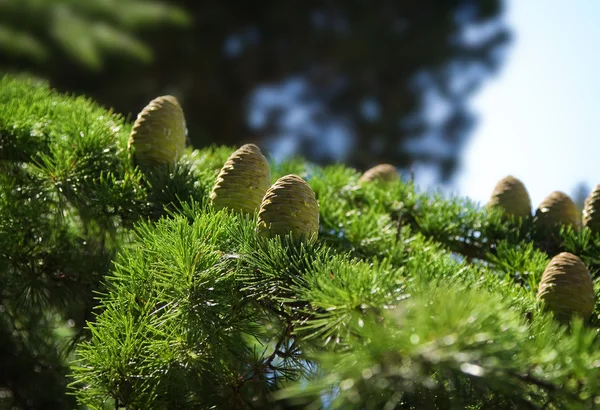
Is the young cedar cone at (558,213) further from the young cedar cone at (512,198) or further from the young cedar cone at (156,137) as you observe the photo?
the young cedar cone at (156,137)

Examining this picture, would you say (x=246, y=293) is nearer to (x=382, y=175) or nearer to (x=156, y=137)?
(x=156, y=137)

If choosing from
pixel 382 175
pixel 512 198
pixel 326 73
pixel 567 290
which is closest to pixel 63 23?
pixel 382 175

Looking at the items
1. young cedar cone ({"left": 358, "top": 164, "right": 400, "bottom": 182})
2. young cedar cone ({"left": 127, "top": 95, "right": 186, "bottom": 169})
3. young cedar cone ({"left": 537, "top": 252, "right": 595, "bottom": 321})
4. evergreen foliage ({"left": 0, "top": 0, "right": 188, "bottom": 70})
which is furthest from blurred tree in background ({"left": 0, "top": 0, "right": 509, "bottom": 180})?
young cedar cone ({"left": 537, "top": 252, "right": 595, "bottom": 321})

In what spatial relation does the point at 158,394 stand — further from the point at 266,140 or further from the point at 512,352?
the point at 266,140

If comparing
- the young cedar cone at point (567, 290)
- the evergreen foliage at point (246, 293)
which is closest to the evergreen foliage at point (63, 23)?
the evergreen foliage at point (246, 293)

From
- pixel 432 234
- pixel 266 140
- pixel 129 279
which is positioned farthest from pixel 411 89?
pixel 129 279

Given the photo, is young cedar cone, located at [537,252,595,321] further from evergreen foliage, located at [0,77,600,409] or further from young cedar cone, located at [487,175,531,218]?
young cedar cone, located at [487,175,531,218]

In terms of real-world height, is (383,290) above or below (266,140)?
below
